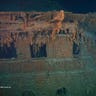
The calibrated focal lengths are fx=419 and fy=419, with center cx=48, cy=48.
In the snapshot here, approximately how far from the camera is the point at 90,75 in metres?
→ 4.27

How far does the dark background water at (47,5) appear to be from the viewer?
4.19m

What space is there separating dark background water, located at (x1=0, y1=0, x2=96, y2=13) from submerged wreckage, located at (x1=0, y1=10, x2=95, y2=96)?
0.17ft

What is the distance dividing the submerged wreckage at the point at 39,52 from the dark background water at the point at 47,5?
51mm

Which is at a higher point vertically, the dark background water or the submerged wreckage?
the dark background water

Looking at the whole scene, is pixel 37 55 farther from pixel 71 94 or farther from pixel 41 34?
pixel 71 94

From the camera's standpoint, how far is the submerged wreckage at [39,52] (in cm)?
422

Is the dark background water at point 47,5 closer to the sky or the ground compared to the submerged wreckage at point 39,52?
closer to the sky

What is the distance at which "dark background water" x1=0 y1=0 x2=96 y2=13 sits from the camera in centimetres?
419

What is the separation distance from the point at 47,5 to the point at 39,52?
492 millimetres

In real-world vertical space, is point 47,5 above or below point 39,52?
above

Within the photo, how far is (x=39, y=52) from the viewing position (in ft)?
14.2

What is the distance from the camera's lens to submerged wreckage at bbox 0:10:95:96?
422 cm

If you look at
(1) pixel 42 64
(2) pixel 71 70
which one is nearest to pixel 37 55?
(1) pixel 42 64

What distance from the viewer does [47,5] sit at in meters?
4.23
